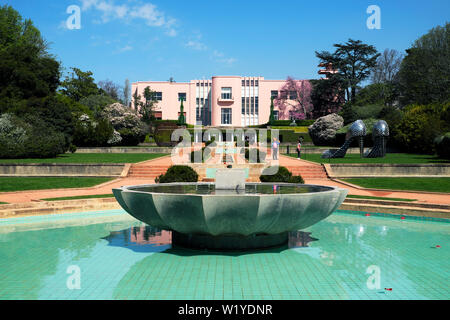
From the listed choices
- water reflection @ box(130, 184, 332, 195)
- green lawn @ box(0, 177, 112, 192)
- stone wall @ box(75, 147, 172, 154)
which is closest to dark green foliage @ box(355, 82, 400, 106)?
stone wall @ box(75, 147, 172, 154)

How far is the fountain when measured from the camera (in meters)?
6.51

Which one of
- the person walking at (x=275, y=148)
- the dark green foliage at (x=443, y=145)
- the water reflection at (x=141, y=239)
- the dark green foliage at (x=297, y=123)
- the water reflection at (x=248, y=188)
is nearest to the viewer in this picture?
the water reflection at (x=141, y=239)

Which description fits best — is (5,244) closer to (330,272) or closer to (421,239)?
(330,272)

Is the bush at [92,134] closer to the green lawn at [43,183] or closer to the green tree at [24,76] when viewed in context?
the green tree at [24,76]

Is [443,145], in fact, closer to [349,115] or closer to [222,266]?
[349,115]

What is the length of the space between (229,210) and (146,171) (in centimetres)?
1613

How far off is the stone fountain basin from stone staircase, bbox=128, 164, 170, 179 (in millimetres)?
14288

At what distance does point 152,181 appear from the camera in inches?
786

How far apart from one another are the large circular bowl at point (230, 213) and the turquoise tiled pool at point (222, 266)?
299mm

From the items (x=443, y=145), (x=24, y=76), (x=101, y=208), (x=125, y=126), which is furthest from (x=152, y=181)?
(x=125, y=126)

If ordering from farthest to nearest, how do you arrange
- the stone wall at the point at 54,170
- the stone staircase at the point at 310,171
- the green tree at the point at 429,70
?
the green tree at the point at 429,70, the stone wall at the point at 54,170, the stone staircase at the point at 310,171

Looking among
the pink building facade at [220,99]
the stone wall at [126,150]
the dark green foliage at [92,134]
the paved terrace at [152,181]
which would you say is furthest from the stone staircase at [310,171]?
the pink building facade at [220,99]

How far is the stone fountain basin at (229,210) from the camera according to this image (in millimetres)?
6488

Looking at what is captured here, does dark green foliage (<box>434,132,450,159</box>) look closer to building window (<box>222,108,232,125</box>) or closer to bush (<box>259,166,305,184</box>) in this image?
bush (<box>259,166,305,184</box>)
